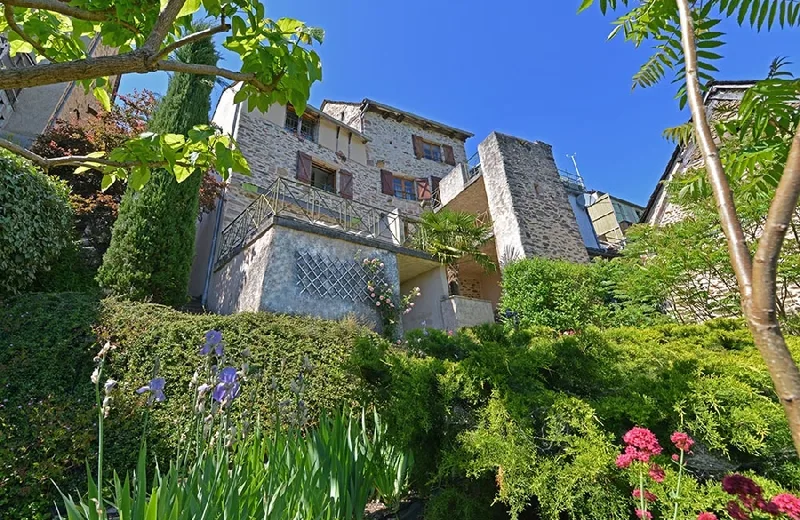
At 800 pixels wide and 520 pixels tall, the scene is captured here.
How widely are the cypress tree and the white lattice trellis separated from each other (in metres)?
2.24

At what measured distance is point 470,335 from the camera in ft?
9.73

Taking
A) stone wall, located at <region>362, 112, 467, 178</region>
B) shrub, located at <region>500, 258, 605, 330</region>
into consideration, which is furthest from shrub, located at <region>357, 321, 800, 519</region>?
stone wall, located at <region>362, 112, 467, 178</region>

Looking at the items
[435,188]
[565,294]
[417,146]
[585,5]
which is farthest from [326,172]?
[585,5]

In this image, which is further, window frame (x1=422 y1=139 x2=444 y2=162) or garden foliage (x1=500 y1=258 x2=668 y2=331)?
window frame (x1=422 y1=139 x2=444 y2=162)

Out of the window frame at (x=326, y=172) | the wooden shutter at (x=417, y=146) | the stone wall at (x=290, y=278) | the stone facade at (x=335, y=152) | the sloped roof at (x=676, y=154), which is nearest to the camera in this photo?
the stone wall at (x=290, y=278)

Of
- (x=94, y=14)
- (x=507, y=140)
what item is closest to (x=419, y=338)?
(x=94, y=14)

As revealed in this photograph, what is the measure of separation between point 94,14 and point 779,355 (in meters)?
2.44

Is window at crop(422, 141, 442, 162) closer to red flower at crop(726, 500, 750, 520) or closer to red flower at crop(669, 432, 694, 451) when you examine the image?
red flower at crop(669, 432, 694, 451)

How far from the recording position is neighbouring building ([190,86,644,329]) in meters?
7.54

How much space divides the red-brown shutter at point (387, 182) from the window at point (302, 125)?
3080mm

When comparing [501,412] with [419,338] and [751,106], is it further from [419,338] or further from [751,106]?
[751,106]

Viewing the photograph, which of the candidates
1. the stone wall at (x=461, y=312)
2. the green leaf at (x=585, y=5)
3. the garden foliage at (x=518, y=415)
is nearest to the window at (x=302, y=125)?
the stone wall at (x=461, y=312)

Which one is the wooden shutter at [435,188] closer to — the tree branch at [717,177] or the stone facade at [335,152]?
the stone facade at [335,152]

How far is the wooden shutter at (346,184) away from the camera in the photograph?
1361 centimetres
